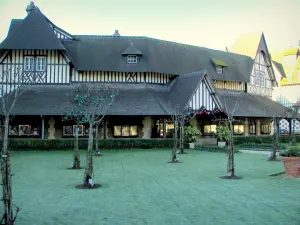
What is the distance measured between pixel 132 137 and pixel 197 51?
38.4 ft

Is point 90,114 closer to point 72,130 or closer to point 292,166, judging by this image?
point 292,166

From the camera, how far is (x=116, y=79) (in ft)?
87.9

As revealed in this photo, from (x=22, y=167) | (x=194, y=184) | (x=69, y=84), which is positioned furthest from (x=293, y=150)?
(x=69, y=84)

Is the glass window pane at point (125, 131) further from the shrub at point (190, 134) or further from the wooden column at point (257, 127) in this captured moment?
the wooden column at point (257, 127)

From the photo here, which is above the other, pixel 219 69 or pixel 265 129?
pixel 219 69

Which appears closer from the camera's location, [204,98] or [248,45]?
[204,98]

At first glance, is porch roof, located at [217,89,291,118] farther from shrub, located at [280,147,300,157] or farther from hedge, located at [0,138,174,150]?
shrub, located at [280,147,300,157]

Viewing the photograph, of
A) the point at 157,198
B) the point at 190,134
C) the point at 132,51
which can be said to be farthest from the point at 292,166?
the point at 132,51

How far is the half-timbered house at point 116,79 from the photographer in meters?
23.9

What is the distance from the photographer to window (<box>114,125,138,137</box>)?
25.0 metres

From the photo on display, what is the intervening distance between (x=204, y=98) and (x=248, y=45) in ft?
47.4

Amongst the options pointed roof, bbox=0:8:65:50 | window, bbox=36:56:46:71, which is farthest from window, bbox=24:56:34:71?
pointed roof, bbox=0:8:65:50

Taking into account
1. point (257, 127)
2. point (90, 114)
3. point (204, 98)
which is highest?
point (204, 98)

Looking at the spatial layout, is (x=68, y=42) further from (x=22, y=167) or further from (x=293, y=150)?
(x=293, y=150)
